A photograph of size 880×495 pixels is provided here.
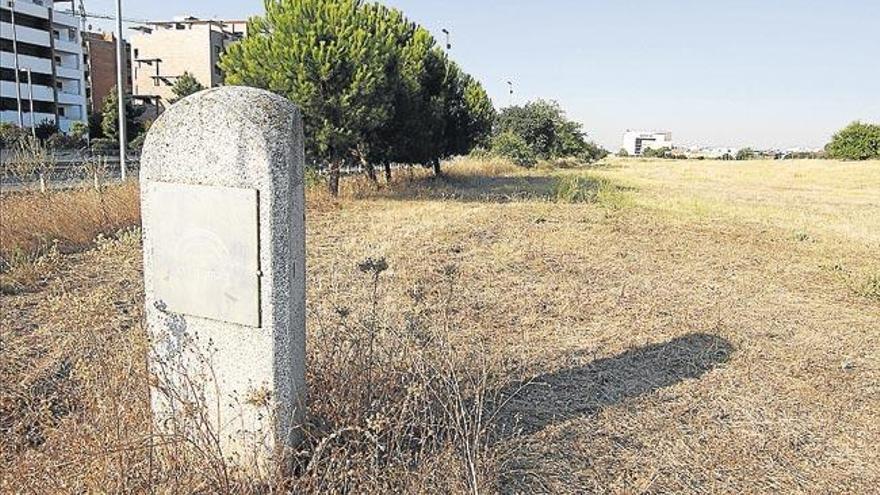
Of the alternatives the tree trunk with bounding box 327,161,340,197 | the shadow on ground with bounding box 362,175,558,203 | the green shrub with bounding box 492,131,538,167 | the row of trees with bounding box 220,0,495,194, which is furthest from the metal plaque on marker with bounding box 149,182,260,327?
the green shrub with bounding box 492,131,538,167

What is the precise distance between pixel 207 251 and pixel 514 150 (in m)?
29.3

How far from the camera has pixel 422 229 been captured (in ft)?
32.4

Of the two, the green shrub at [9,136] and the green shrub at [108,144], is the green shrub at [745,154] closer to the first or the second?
the green shrub at [108,144]

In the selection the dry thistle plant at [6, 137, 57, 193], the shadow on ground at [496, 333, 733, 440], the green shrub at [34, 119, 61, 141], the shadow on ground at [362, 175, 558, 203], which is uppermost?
the green shrub at [34, 119, 61, 141]

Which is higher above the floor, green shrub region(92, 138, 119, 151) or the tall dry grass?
green shrub region(92, 138, 119, 151)

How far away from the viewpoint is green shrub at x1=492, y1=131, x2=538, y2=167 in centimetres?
3088

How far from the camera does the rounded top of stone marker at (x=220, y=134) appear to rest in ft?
7.57

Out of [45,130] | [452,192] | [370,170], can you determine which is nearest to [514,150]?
[452,192]

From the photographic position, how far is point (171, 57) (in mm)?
55188

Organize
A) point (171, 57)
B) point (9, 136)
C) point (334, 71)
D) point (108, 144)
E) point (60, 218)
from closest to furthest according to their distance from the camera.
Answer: point (60, 218) → point (334, 71) → point (9, 136) → point (108, 144) → point (171, 57)

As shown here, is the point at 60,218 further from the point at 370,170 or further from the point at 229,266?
the point at 370,170

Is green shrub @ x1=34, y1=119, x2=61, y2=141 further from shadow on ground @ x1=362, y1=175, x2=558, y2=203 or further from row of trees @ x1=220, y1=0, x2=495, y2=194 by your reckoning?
row of trees @ x1=220, y1=0, x2=495, y2=194

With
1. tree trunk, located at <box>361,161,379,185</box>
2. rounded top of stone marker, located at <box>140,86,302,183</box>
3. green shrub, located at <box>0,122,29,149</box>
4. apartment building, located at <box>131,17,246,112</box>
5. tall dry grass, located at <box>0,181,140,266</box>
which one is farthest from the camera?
apartment building, located at <box>131,17,246,112</box>

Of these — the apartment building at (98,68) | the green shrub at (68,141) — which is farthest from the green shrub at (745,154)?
the apartment building at (98,68)
